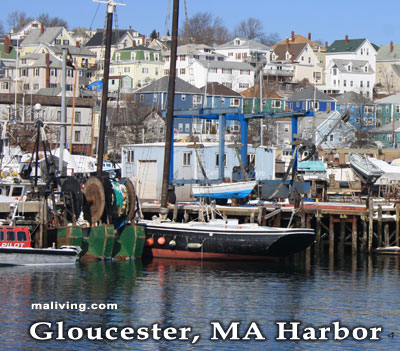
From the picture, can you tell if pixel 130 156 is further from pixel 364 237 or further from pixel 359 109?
pixel 359 109

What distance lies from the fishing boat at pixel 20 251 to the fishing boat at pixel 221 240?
6257 millimetres

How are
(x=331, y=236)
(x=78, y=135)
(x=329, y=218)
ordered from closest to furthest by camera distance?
(x=331, y=236) < (x=329, y=218) < (x=78, y=135)

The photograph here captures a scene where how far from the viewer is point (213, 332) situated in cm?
3117

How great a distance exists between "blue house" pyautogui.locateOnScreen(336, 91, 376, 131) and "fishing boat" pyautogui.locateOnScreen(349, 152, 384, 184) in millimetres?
61110

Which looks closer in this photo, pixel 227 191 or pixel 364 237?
pixel 364 237

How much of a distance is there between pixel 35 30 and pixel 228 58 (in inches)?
1552

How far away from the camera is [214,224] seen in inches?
1855

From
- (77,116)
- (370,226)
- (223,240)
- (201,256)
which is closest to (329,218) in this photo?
(370,226)

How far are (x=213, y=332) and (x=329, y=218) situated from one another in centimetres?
2429

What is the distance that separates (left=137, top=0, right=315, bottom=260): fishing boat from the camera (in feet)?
151

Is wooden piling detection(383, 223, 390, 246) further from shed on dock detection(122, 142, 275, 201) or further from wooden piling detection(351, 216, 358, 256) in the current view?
shed on dock detection(122, 142, 275, 201)

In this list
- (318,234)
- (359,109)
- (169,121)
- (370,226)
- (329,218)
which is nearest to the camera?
(370,226)

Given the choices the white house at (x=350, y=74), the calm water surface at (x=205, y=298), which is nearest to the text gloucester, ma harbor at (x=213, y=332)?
the calm water surface at (x=205, y=298)

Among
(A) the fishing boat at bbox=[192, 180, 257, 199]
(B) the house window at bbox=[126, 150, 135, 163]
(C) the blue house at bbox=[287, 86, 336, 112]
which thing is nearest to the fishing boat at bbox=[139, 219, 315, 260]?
(A) the fishing boat at bbox=[192, 180, 257, 199]
